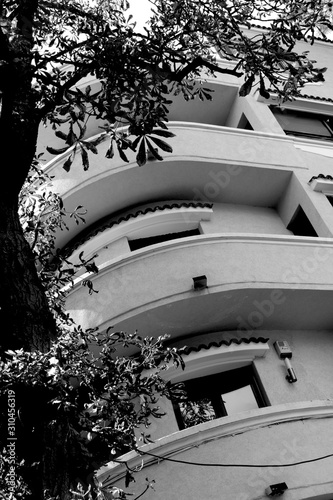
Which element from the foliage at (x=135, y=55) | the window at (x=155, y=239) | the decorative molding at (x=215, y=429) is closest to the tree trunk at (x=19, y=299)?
the foliage at (x=135, y=55)

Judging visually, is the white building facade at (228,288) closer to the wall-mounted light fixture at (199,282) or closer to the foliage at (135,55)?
the wall-mounted light fixture at (199,282)

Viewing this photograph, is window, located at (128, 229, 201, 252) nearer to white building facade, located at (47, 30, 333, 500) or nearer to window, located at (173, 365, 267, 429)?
white building facade, located at (47, 30, 333, 500)

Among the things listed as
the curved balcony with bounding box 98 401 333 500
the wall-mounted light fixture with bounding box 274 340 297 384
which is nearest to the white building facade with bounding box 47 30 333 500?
the curved balcony with bounding box 98 401 333 500

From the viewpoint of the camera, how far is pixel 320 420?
6512mm

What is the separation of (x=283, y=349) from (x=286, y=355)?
10 centimetres

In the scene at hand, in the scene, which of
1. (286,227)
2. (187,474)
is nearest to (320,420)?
(187,474)

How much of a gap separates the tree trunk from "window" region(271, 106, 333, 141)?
9959 millimetres

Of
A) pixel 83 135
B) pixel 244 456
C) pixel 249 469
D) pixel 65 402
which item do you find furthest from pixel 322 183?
pixel 65 402

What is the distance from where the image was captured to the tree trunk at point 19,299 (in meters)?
3.76

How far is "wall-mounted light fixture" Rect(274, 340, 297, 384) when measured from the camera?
7.50 m

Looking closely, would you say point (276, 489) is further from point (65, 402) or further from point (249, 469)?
point (65, 402)

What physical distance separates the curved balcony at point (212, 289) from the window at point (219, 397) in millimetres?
796

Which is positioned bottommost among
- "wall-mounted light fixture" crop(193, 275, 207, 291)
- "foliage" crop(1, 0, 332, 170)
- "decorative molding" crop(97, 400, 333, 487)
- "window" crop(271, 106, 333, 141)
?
"decorative molding" crop(97, 400, 333, 487)

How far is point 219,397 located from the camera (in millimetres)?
7480
